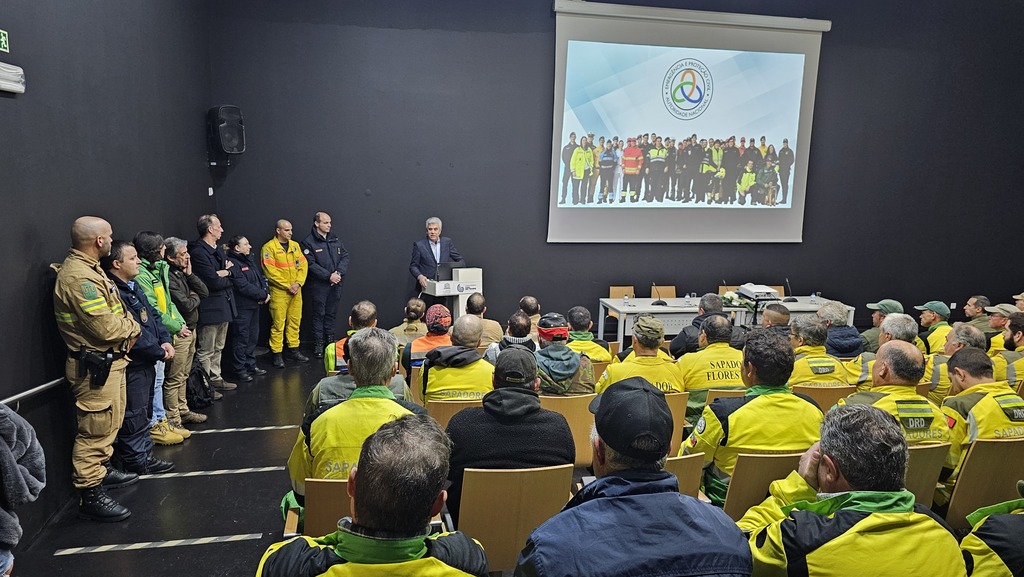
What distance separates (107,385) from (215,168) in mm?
3938

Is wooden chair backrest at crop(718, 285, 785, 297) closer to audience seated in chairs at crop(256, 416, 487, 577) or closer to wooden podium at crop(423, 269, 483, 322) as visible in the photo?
wooden podium at crop(423, 269, 483, 322)

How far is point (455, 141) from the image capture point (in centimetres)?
755

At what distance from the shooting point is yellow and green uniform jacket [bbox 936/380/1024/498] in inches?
109

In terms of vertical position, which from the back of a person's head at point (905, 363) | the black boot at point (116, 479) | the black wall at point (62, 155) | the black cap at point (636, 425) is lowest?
the black boot at point (116, 479)

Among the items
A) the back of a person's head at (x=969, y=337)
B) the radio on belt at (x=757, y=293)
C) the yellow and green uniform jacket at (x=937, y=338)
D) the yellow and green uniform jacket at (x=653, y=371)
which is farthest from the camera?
the radio on belt at (x=757, y=293)

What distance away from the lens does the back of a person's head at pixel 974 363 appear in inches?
118

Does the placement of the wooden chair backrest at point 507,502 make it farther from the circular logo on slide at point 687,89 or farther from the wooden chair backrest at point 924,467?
the circular logo on slide at point 687,89

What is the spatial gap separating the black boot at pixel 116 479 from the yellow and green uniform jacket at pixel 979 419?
14.4 feet

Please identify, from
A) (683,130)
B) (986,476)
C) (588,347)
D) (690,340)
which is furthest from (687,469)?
(683,130)

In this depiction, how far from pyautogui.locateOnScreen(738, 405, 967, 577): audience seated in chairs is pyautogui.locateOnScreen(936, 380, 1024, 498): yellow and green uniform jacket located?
1.55 m

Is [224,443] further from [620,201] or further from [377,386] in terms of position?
[620,201]

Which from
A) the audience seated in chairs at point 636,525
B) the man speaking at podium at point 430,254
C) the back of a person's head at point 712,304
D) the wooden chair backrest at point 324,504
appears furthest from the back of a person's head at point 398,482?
the man speaking at podium at point 430,254

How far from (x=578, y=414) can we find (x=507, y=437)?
3.66 ft

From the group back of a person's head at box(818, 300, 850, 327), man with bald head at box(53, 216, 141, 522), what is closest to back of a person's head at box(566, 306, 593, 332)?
back of a person's head at box(818, 300, 850, 327)
